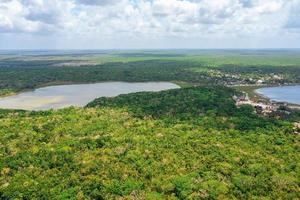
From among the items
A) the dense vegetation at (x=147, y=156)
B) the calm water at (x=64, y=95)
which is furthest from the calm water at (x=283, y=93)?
the dense vegetation at (x=147, y=156)

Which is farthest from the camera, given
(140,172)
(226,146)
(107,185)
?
(226,146)

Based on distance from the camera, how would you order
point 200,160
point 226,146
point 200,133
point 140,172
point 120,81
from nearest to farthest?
point 140,172, point 200,160, point 226,146, point 200,133, point 120,81

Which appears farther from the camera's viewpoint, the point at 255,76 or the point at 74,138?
A: the point at 255,76

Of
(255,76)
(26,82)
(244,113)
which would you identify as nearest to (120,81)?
(26,82)

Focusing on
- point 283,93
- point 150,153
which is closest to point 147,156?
point 150,153

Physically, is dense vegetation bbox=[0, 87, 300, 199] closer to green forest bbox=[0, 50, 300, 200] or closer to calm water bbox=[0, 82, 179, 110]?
green forest bbox=[0, 50, 300, 200]

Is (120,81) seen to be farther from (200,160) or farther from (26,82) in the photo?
(200,160)

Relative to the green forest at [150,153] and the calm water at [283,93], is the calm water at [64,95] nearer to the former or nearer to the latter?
the green forest at [150,153]
